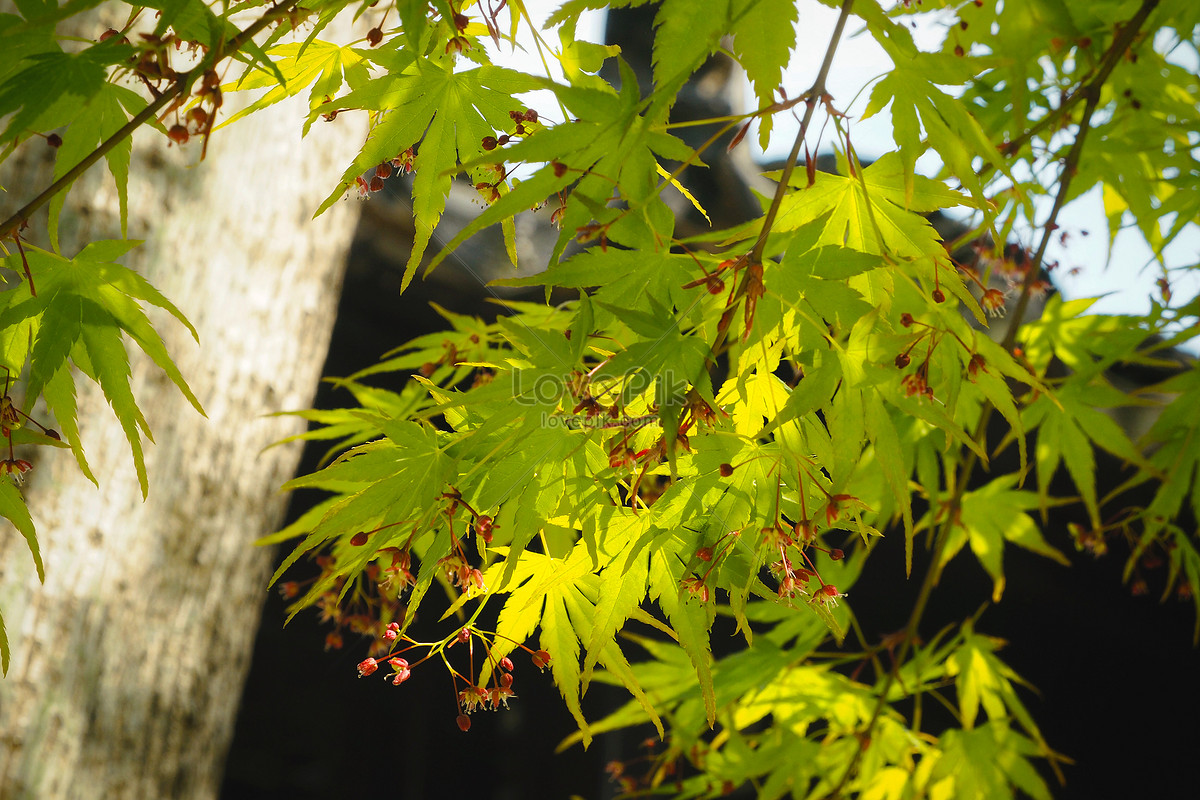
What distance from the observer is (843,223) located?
23.5 inches

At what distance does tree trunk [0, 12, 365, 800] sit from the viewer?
1.03 m

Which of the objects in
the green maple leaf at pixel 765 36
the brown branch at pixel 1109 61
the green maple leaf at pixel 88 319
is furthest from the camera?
the brown branch at pixel 1109 61

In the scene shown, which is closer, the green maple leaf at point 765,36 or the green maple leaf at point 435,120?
Result: the green maple leaf at point 765,36

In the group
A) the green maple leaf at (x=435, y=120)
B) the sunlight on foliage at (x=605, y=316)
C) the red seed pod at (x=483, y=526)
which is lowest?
the red seed pod at (x=483, y=526)

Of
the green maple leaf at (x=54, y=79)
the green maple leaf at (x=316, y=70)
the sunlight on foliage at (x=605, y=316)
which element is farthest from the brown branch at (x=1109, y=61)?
the green maple leaf at (x=54, y=79)

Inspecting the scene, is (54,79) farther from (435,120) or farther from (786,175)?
(786,175)

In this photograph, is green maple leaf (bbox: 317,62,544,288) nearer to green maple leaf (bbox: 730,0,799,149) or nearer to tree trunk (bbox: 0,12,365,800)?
green maple leaf (bbox: 730,0,799,149)

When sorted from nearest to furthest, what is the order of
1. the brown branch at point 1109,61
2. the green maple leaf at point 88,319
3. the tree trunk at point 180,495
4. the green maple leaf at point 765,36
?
the green maple leaf at point 765,36, the green maple leaf at point 88,319, the brown branch at point 1109,61, the tree trunk at point 180,495

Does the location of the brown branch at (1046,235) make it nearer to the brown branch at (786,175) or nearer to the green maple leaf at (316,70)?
the brown branch at (786,175)

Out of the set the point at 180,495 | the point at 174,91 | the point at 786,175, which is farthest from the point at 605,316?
the point at 180,495

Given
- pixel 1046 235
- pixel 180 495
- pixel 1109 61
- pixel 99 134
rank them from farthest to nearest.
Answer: pixel 180 495
pixel 1046 235
pixel 1109 61
pixel 99 134

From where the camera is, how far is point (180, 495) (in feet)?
3.84

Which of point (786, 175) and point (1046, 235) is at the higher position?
point (1046, 235)

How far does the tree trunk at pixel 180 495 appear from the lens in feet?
3.38
